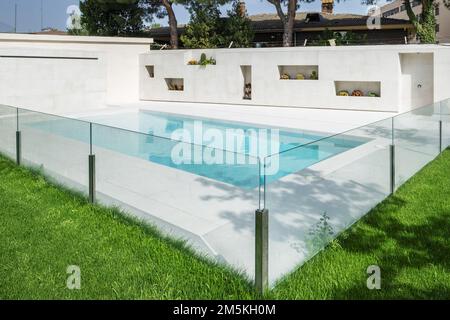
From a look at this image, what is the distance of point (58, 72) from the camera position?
17781 mm

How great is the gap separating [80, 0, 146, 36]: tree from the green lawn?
959 inches

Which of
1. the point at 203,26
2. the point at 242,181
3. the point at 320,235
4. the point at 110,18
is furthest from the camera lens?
the point at 110,18

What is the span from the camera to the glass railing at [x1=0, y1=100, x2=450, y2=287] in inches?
164

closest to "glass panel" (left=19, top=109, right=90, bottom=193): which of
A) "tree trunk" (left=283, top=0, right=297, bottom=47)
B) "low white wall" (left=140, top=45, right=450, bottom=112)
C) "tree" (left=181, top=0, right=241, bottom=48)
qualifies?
"low white wall" (left=140, top=45, right=450, bottom=112)

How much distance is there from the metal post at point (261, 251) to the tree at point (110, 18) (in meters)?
26.6

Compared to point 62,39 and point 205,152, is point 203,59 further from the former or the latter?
point 205,152

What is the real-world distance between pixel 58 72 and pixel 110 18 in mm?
12126

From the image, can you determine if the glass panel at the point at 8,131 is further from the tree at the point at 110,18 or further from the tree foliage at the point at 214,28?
the tree at the point at 110,18

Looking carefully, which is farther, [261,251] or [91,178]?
[91,178]

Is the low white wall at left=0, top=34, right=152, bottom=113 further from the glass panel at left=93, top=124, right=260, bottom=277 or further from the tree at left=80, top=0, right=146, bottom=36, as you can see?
the glass panel at left=93, top=124, right=260, bottom=277

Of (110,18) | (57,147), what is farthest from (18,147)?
(110,18)
